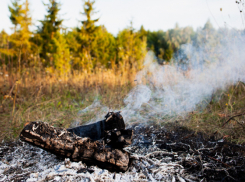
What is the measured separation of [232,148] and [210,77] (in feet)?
7.08

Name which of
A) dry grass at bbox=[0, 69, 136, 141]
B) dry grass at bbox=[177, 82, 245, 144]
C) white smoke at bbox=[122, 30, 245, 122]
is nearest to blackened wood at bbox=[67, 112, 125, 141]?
dry grass at bbox=[0, 69, 136, 141]

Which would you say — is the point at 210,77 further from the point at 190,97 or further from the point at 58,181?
the point at 58,181

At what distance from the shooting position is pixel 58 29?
1501 centimetres

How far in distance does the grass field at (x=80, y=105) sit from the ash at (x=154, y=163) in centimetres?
32

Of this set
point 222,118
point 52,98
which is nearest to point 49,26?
point 52,98

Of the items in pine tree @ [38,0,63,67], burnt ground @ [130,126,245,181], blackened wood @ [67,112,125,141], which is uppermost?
pine tree @ [38,0,63,67]

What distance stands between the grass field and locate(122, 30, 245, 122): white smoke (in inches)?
7.5

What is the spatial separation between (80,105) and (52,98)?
2.49ft

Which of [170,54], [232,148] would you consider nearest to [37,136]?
[232,148]

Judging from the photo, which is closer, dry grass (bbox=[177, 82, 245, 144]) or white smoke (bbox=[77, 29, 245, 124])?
dry grass (bbox=[177, 82, 245, 144])

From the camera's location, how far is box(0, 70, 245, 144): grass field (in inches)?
94.0

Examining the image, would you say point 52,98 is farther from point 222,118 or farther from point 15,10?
point 15,10

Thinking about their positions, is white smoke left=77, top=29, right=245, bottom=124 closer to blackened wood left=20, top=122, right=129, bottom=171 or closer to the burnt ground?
the burnt ground

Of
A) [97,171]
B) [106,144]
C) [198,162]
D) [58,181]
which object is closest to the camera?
[58,181]
